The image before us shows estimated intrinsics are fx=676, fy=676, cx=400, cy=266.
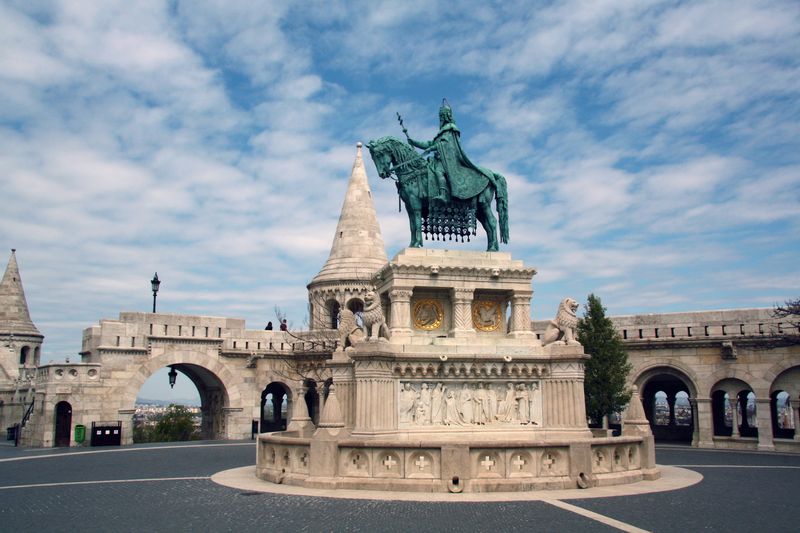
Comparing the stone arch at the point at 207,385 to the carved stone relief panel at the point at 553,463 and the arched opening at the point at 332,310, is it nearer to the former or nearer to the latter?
the arched opening at the point at 332,310

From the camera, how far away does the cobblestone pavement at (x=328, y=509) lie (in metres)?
9.55

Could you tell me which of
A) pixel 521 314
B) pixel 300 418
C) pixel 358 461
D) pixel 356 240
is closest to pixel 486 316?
pixel 521 314

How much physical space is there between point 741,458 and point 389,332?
45.8 feet

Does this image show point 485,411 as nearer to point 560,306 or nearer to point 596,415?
point 560,306

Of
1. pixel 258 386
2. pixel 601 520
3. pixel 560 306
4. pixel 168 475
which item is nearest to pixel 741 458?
pixel 560 306

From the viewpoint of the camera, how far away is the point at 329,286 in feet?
127

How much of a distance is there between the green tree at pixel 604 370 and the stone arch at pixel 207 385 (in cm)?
1688

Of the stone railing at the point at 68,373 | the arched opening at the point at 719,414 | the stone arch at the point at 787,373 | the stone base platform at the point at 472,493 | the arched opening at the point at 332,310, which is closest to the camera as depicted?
the stone base platform at the point at 472,493

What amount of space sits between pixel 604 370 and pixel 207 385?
21.3 m

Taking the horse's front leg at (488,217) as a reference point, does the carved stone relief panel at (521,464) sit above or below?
below

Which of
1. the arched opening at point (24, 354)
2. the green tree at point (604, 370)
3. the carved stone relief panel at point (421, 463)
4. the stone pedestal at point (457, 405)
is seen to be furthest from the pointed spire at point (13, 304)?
the carved stone relief panel at point (421, 463)

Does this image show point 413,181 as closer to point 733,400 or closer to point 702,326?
point 702,326

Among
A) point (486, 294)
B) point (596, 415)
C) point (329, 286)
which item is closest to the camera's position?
point (486, 294)

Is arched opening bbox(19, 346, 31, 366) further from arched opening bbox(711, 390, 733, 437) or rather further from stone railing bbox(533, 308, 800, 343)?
arched opening bbox(711, 390, 733, 437)
